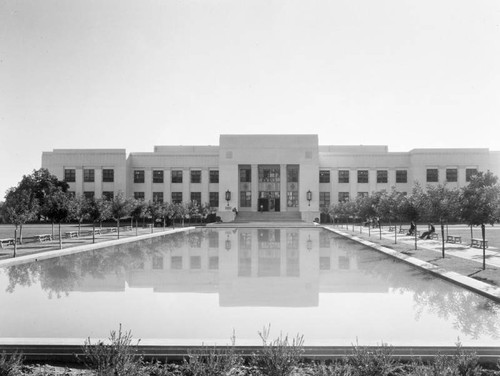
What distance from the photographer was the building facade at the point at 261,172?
63188 millimetres

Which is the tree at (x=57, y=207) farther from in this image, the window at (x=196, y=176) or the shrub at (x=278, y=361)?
the window at (x=196, y=176)

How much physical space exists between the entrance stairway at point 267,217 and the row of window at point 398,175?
309 inches

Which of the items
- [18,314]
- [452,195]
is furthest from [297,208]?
[18,314]

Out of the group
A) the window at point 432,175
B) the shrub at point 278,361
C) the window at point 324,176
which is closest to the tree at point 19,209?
the shrub at point 278,361

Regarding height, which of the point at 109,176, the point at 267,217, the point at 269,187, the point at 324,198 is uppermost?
the point at 109,176

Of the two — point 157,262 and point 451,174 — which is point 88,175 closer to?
point 157,262

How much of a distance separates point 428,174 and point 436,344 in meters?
60.4

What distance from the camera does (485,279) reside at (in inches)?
546

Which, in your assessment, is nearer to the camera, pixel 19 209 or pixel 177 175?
pixel 19 209

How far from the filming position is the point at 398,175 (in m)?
64.7

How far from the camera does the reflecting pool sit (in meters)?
8.44

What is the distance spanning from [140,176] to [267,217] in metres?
19.5

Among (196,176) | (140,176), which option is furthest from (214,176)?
(140,176)

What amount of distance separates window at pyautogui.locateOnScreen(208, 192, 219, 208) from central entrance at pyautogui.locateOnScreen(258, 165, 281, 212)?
625 centimetres
